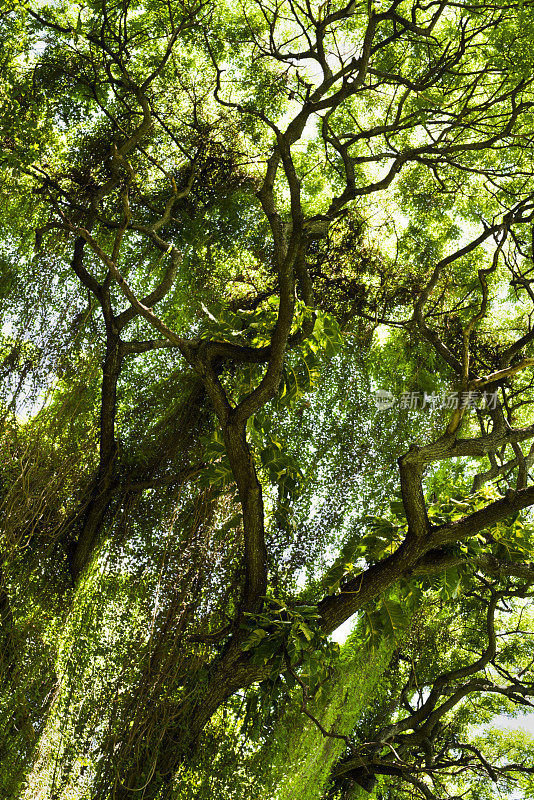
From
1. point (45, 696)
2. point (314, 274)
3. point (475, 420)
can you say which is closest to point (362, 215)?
point (314, 274)

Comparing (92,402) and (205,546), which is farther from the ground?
(92,402)

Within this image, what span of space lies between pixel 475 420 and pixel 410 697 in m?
2.41

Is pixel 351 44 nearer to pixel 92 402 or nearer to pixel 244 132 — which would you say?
pixel 244 132

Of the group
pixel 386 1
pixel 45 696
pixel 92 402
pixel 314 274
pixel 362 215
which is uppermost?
pixel 386 1

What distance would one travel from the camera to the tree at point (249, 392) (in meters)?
3.34

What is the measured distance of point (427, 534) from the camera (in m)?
3.09

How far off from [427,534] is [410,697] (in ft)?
10.8

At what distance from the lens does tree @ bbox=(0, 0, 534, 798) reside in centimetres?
334

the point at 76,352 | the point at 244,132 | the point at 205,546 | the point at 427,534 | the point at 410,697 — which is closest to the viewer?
the point at 427,534

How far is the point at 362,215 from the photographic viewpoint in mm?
5027

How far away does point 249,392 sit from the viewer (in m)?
3.64

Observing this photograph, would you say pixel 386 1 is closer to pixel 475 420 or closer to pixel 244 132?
pixel 244 132

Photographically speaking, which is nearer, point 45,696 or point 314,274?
point 45,696

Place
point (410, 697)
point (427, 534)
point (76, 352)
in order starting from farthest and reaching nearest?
point (410, 697)
point (76, 352)
point (427, 534)
